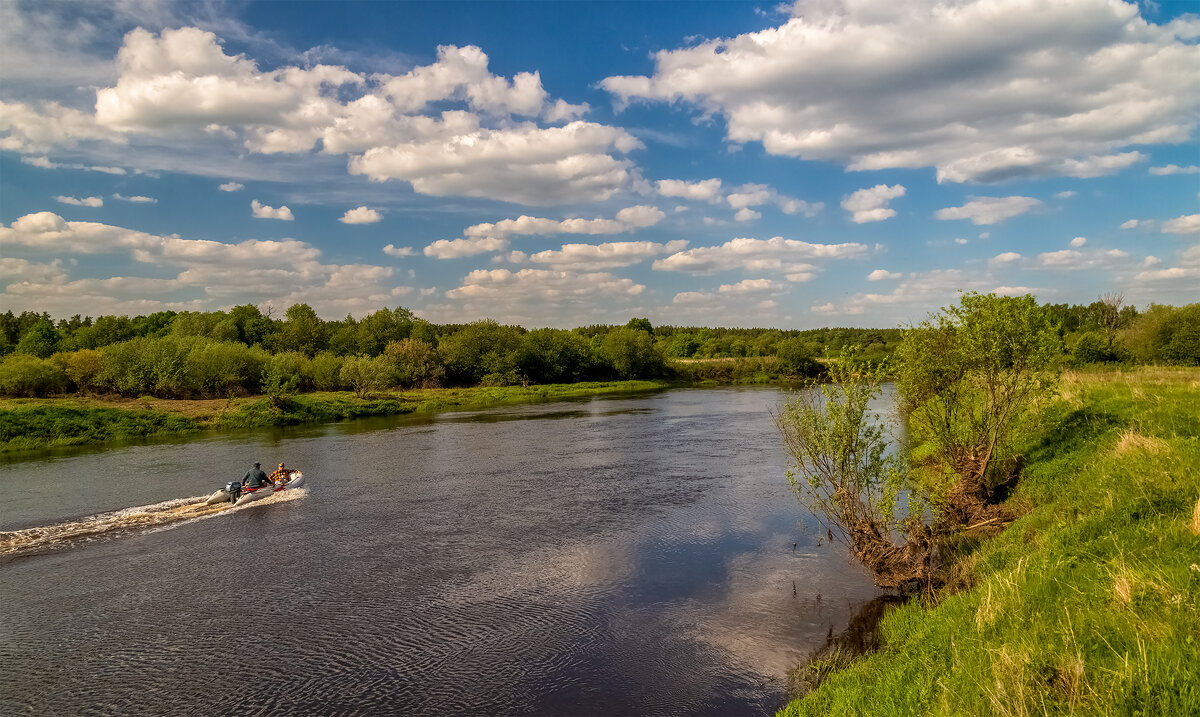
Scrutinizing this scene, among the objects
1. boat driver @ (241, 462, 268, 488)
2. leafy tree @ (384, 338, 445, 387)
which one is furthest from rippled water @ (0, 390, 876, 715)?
leafy tree @ (384, 338, 445, 387)

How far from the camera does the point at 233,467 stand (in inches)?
1350

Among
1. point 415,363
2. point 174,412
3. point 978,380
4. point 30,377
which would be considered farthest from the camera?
point 415,363

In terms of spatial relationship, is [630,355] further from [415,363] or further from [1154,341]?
[1154,341]

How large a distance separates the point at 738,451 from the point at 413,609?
2519cm

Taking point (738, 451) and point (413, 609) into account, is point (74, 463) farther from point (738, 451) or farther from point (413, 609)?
point (738, 451)

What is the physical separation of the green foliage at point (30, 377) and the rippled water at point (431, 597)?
32521 millimetres

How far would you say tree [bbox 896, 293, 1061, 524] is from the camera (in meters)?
17.7

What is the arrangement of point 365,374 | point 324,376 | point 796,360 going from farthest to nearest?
point 796,360, point 324,376, point 365,374

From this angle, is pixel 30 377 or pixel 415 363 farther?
pixel 415 363

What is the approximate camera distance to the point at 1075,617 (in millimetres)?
8680

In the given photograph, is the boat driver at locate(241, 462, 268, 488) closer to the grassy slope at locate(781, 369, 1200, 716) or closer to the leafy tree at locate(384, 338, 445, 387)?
the grassy slope at locate(781, 369, 1200, 716)

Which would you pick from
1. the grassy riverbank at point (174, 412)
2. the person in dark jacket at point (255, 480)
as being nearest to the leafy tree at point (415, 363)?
the grassy riverbank at point (174, 412)

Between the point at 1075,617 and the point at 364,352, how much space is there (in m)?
99.6

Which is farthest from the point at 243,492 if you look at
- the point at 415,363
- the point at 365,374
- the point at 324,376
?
the point at 415,363
